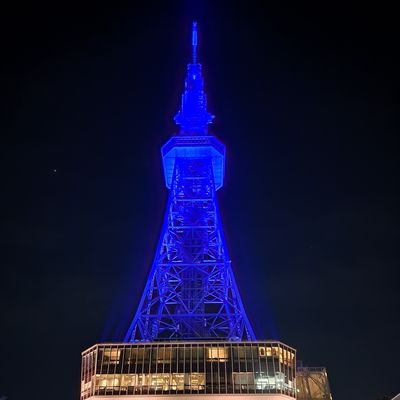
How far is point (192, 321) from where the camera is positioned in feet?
297

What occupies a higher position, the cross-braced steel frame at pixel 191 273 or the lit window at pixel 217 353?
the cross-braced steel frame at pixel 191 273

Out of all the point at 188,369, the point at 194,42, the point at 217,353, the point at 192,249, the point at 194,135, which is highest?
the point at 194,42

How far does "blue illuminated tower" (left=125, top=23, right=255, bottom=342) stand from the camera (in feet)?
296

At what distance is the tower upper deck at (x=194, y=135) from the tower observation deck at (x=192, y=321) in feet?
0.57

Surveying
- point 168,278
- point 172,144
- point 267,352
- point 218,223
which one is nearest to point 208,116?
point 172,144

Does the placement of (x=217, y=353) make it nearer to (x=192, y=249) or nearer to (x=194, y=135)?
(x=192, y=249)

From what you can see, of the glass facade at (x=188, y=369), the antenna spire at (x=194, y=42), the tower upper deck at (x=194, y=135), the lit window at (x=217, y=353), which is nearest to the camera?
the glass facade at (x=188, y=369)

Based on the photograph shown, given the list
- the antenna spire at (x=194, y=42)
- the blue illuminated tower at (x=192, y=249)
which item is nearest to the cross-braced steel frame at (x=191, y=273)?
the blue illuminated tower at (x=192, y=249)

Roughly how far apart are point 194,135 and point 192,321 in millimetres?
32808

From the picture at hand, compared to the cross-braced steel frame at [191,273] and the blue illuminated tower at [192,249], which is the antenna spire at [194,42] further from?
the cross-braced steel frame at [191,273]

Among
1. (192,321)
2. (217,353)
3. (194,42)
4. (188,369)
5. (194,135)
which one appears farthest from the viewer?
(194,42)

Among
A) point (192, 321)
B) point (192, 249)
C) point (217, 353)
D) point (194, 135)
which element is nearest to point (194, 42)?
point (194, 135)

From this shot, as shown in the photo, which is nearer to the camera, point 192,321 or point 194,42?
point 192,321

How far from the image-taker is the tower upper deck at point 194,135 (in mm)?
104688
